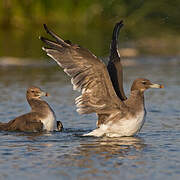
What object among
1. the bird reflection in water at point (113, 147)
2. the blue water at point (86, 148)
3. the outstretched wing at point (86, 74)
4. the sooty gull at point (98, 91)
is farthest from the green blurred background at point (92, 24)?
the bird reflection in water at point (113, 147)

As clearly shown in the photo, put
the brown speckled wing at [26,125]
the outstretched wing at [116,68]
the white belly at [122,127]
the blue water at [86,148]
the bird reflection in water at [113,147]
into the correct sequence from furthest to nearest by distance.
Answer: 1. the brown speckled wing at [26,125]
2. the outstretched wing at [116,68]
3. the white belly at [122,127]
4. the bird reflection in water at [113,147]
5. the blue water at [86,148]

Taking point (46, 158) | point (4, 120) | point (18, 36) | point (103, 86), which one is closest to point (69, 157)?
point (46, 158)

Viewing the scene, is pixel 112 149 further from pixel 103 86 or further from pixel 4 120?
pixel 4 120

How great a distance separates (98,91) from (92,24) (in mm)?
22832

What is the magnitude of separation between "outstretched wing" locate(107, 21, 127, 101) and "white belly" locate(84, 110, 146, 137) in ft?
2.43

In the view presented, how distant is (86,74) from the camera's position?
11.6 metres

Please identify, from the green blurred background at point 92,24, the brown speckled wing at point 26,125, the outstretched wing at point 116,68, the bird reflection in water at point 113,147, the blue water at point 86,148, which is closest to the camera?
the blue water at point 86,148

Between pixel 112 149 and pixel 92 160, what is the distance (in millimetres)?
899

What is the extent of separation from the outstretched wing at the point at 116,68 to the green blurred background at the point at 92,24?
11698mm

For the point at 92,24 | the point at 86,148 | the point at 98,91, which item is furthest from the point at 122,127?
the point at 92,24

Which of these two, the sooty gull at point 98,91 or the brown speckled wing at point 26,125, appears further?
the brown speckled wing at point 26,125

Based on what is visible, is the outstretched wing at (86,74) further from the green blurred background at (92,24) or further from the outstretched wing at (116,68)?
the green blurred background at (92,24)

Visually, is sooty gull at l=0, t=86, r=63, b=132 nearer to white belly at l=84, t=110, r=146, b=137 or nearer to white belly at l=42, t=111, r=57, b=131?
white belly at l=42, t=111, r=57, b=131

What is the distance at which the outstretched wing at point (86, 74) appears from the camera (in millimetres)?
11367
